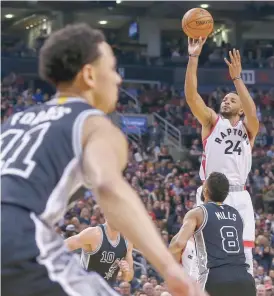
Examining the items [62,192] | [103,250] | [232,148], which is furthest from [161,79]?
[62,192]

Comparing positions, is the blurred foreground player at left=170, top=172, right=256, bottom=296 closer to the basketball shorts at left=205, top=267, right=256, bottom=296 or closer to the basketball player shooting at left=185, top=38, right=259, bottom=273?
the basketball shorts at left=205, top=267, right=256, bottom=296

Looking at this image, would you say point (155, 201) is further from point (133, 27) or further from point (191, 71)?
point (133, 27)

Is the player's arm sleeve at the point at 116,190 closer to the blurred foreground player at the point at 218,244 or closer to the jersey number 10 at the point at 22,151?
the jersey number 10 at the point at 22,151

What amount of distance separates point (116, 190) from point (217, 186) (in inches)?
166

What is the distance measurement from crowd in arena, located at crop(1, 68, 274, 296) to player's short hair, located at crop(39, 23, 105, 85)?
7.19 m

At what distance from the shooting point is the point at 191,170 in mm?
24016

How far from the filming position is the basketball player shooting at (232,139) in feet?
27.8

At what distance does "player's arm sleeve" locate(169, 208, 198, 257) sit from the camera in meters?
7.09

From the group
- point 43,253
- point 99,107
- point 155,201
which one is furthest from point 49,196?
point 155,201

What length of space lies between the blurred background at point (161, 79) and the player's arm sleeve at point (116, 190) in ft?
44.4

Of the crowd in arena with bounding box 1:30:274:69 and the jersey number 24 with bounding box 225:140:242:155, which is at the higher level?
the jersey number 24 with bounding box 225:140:242:155

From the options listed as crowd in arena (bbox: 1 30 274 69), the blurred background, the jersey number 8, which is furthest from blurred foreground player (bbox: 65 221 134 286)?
crowd in arena (bbox: 1 30 274 69)

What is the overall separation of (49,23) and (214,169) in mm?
28287

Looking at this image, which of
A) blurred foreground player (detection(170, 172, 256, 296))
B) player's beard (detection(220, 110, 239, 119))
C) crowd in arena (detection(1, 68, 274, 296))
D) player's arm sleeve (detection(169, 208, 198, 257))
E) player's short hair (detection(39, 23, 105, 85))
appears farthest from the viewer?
crowd in arena (detection(1, 68, 274, 296))
